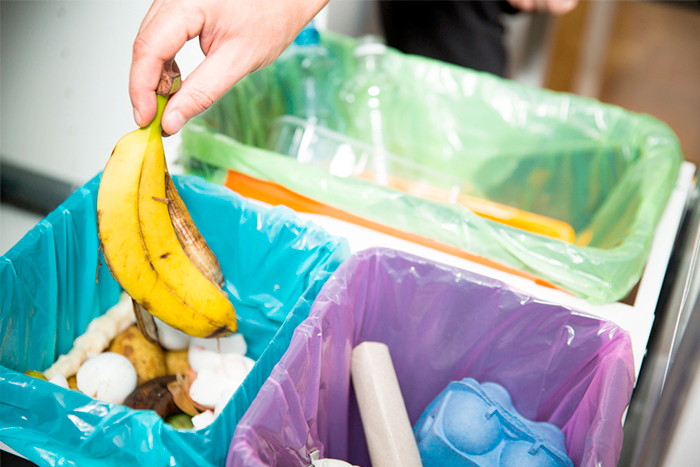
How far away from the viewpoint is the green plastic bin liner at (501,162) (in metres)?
0.73

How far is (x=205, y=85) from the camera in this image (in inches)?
21.9

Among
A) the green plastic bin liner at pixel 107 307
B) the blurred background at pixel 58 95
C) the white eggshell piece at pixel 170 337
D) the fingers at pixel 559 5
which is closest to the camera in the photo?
the green plastic bin liner at pixel 107 307

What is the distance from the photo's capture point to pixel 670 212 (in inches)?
35.4

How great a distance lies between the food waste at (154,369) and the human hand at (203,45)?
288 mm

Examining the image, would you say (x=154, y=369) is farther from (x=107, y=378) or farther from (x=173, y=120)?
(x=173, y=120)

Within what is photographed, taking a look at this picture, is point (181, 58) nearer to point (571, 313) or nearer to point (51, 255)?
point (51, 255)

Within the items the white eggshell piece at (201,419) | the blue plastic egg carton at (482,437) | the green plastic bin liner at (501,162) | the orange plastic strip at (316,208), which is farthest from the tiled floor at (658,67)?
the white eggshell piece at (201,419)

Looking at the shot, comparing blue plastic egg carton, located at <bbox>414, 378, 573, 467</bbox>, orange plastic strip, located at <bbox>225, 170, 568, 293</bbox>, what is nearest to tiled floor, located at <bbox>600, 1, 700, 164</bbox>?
orange plastic strip, located at <bbox>225, 170, 568, 293</bbox>

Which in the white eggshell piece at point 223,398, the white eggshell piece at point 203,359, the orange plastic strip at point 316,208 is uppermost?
the orange plastic strip at point 316,208

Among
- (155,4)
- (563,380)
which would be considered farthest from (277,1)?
(563,380)

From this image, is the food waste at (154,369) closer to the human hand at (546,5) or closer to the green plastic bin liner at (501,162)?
the green plastic bin liner at (501,162)

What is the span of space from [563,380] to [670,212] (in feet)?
1.43

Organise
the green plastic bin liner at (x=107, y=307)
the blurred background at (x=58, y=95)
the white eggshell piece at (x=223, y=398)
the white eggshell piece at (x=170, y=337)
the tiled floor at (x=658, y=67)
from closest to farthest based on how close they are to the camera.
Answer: the green plastic bin liner at (x=107, y=307)
the white eggshell piece at (x=223, y=398)
the white eggshell piece at (x=170, y=337)
the blurred background at (x=58, y=95)
the tiled floor at (x=658, y=67)

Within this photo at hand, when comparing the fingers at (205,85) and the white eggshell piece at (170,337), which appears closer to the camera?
the fingers at (205,85)
